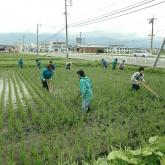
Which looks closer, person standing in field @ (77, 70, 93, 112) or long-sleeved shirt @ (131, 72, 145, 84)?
person standing in field @ (77, 70, 93, 112)

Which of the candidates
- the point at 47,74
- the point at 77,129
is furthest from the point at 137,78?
the point at 77,129

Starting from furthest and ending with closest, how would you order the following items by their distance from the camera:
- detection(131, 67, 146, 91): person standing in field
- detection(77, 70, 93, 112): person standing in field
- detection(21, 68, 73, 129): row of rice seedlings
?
detection(131, 67, 146, 91): person standing in field < detection(77, 70, 93, 112): person standing in field < detection(21, 68, 73, 129): row of rice seedlings

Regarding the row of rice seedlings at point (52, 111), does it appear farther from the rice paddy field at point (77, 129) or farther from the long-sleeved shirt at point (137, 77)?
the long-sleeved shirt at point (137, 77)

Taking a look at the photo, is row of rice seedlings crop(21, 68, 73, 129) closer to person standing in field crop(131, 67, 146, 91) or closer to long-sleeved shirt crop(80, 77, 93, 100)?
long-sleeved shirt crop(80, 77, 93, 100)

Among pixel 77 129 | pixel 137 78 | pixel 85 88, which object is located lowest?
pixel 77 129

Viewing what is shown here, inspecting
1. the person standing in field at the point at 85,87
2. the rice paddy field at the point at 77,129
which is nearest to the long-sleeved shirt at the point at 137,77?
the rice paddy field at the point at 77,129

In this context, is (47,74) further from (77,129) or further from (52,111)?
(77,129)

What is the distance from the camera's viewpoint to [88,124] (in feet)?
31.6

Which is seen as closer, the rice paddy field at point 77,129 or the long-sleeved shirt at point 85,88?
the rice paddy field at point 77,129

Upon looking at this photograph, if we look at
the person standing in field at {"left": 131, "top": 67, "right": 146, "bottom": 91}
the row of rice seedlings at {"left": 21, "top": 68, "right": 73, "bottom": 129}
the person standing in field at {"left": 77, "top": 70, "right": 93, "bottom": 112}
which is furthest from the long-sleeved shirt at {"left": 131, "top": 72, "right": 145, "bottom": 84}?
the person standing in field at {"left": 77, "top": 70, "right": 93, "bottom": 112}

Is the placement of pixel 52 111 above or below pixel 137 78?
below

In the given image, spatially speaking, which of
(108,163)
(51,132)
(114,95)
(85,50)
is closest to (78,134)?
(51,132)

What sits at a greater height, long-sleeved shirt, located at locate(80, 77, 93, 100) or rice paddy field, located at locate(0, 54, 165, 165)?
long-sleeved shirt, located at locate(80, 77, 93, 100)

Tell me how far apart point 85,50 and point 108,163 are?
397ft
